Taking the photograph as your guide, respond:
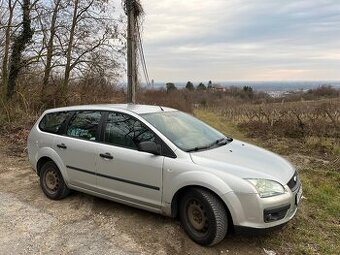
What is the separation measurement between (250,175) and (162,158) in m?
1.12

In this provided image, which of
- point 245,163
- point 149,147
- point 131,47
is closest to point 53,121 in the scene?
point 149,147

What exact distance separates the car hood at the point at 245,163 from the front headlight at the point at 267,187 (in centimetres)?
6

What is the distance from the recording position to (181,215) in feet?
15.6

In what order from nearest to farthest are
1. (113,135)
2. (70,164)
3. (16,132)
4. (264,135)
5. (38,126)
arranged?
(113,135), (70,164), (38,126), (16,132), (264,135)

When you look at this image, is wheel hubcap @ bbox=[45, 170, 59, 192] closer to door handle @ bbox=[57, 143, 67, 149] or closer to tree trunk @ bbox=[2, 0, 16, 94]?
door handle @ bbox=[57, 143, 67, 149]

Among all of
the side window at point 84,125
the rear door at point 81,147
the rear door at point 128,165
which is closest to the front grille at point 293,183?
the rear door at point 128,165

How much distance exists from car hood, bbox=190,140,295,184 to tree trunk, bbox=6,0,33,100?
12.6 metres

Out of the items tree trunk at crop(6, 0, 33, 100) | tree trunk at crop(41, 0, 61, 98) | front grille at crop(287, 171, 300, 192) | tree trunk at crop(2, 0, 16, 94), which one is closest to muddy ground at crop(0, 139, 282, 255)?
front grille at crop(287, 171, 300, 192)

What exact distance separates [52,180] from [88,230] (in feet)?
5.38

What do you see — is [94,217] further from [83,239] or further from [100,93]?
[100,93]

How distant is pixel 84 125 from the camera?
595 cm

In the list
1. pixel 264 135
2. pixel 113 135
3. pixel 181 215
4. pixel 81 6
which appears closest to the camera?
pixel 181 215

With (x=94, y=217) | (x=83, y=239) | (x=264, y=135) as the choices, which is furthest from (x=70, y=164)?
(x=264, y=135)

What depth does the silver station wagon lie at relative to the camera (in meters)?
4.29
